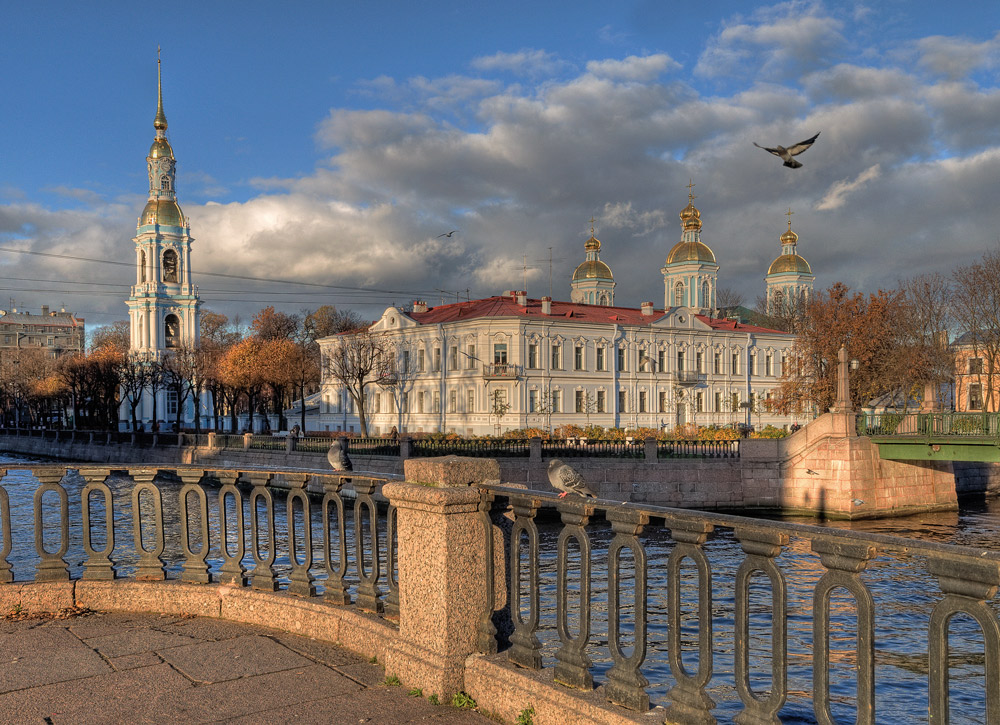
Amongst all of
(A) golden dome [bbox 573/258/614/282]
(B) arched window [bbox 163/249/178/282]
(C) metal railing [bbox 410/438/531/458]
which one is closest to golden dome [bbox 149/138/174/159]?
(B) arched window [bbox 163/249/178/282]

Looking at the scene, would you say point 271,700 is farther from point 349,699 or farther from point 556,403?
point 556,403

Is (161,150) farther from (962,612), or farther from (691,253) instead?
A: (962,612)

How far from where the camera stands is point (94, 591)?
624cm

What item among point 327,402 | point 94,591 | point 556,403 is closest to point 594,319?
point 556,403

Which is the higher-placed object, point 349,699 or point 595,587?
point 349,699

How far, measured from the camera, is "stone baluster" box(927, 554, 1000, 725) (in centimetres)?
249

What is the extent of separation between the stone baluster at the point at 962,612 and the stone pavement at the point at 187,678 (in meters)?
2.28

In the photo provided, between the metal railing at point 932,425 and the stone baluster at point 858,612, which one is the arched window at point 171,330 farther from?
the stone baluster at point 858,612

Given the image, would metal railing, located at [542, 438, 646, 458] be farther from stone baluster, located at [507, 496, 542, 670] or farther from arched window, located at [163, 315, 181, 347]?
arched window, located at [163, 315, 181, 347]

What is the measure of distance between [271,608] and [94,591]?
5.09ft

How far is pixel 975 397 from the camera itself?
57.9 m

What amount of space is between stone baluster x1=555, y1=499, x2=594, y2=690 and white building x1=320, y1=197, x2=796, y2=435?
1802 inches

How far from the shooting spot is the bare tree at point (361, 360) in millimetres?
53000

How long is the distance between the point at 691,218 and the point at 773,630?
77354 mm
